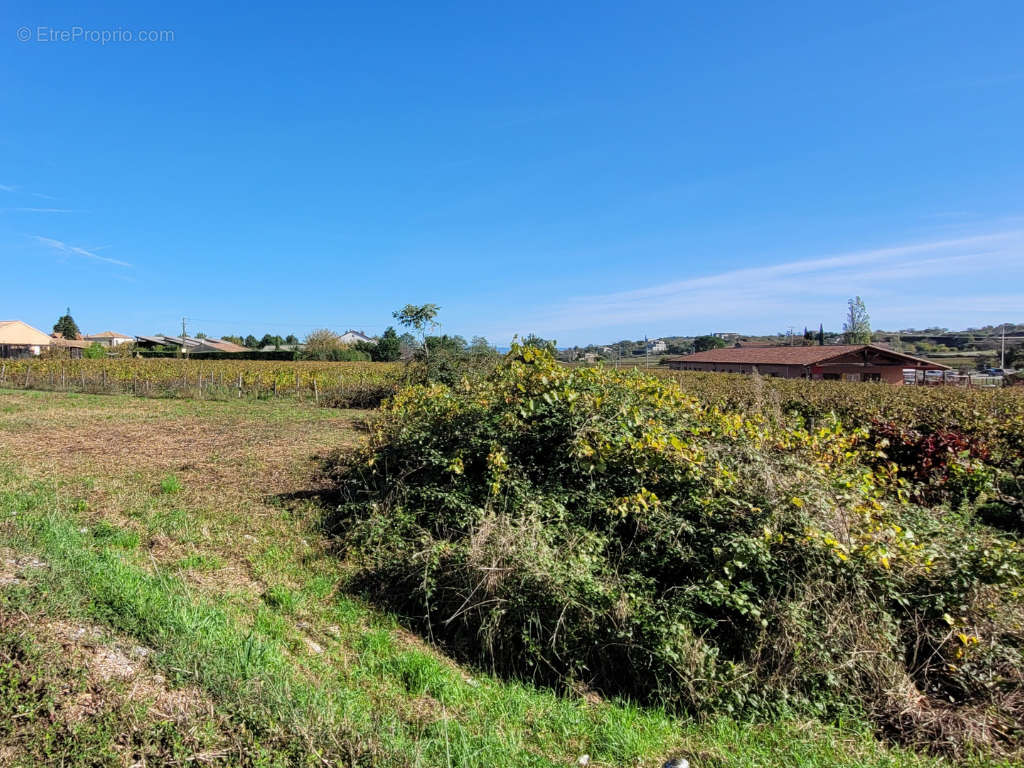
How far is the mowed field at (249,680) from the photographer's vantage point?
96.0 inches

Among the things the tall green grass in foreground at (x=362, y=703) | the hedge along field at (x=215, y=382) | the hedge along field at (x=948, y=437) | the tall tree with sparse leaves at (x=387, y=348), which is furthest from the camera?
the tall tree with sparse leaves at (x=387, y=348)

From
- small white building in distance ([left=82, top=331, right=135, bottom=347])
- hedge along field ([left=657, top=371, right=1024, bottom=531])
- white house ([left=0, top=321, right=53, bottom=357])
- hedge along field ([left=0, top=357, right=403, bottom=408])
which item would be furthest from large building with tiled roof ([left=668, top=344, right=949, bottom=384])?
small white building in distance ([left=82, top=331, right=135, bottom=347])

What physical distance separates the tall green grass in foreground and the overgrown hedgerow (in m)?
0.26

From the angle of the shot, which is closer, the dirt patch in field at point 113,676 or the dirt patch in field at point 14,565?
the dirt patch in field at point 113,676

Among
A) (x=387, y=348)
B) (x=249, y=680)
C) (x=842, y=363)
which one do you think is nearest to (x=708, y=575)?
(x=249, y=680)

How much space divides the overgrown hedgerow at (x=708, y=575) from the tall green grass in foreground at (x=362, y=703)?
0.85 ft

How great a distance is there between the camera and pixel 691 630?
353cm

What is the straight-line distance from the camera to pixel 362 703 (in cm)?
303

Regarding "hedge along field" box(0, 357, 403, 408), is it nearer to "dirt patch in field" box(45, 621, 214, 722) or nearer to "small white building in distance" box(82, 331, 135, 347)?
"dirt patch in field" box(45, 621, 214, 722)

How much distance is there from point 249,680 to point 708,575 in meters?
2.90

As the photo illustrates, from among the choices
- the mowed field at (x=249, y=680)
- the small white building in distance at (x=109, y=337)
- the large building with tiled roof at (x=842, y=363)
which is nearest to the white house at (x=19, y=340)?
the small white building in distance at (x=109, y=337)

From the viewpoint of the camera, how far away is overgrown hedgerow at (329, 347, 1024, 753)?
3.33 m

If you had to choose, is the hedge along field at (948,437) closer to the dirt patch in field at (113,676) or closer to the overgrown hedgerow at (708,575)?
the overgrown hedgerow at (708,575)

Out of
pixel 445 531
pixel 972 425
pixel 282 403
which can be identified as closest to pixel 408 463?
pixel 445 531
